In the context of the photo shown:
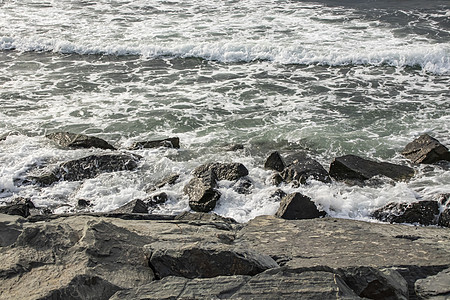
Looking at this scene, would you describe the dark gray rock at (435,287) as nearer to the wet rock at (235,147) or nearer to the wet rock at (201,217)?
the wet rock at (201,217)

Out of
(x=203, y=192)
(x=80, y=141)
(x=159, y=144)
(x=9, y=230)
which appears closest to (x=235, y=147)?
(x=159, y=144)

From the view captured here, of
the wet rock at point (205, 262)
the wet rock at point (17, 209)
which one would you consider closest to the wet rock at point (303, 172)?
the wet rock at point (205, 262)

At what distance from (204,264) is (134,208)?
10.8ft

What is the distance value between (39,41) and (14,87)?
5291 millimetres

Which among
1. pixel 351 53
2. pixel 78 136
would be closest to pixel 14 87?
pixel 78 136

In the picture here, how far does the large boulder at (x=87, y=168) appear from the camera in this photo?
8.58 m

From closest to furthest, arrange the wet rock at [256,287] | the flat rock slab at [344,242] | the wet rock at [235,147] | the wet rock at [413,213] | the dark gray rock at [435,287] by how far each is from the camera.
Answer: the wet rock at [256,287] < the dark gray rock at [435,287] < the flat rock slab at [344,242] < the wet rock at [413,213] < the wet rock at [235,147]

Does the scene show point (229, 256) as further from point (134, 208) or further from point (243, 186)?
point (243, 186)

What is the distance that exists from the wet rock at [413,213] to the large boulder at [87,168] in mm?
4613

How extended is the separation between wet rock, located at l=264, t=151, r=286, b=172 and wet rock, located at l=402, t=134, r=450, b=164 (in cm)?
253

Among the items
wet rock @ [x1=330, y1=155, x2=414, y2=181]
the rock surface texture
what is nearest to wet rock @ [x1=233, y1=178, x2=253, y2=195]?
wet rock @ [x1=330, y1=155, x2=414, y2=181]

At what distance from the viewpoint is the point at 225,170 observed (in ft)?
27.9

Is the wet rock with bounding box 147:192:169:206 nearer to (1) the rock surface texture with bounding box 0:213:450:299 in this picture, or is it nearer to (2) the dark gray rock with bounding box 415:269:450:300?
(1) the rock surface texture with bounding box 0:213:450:299

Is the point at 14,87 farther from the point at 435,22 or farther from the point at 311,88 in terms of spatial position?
the point at 435,22
